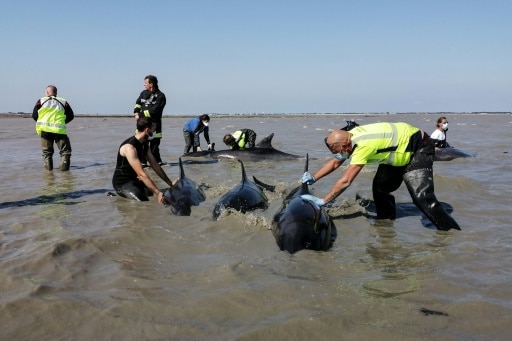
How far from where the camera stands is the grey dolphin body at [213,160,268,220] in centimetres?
740

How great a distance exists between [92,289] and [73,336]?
915mm

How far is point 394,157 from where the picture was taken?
665 cm

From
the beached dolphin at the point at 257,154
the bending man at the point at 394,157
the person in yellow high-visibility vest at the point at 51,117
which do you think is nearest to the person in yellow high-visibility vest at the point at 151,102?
the person in yellow high-visibility vest at the point at 51,117

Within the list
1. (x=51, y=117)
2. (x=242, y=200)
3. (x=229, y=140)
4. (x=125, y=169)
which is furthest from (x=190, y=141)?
(x=242, y=200)

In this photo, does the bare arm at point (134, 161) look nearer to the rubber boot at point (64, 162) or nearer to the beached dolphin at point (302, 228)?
the beached dolphin at point (302, 228)

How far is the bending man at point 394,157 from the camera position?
248 inches

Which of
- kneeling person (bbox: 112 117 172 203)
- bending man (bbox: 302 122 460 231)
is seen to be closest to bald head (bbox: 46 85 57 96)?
kneeling person (bbox: 112 117 172 203)

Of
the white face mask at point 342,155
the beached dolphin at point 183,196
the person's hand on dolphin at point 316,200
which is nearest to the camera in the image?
the person's hand on dolphin at point 316,200

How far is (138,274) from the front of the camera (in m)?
4.77

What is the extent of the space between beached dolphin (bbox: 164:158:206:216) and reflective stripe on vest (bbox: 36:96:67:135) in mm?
4882

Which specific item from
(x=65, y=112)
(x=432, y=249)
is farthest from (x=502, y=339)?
(x=65, y=112)

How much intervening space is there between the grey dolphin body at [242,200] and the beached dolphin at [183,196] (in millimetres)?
561

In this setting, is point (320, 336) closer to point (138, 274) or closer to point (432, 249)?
point (138, 274)

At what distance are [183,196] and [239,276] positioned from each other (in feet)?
12.8
